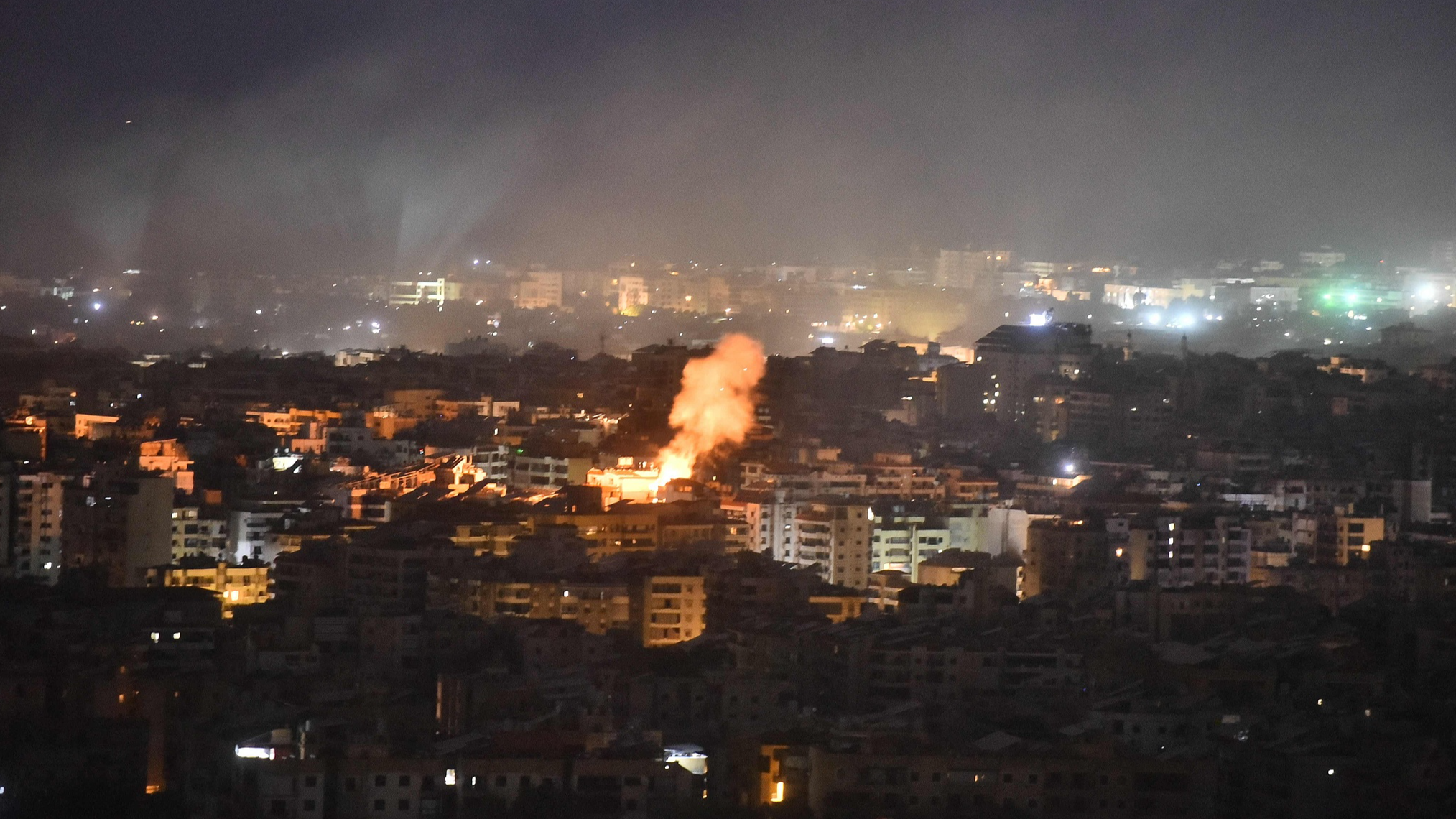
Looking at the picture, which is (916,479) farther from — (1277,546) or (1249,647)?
(1249,647)

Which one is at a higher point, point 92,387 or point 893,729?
point 92,387

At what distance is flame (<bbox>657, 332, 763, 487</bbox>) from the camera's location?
1983 centimetres

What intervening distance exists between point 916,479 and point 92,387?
28.2ft

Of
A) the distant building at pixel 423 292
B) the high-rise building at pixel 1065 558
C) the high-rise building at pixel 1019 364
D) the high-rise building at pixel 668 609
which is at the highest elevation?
the distant building at pixel 423 292

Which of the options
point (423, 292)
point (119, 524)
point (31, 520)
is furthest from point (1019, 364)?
point (423, 292)

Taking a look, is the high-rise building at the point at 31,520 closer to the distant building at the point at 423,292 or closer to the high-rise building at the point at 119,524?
the high-rise building at the point at 119,524

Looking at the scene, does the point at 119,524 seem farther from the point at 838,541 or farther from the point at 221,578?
the point at 838,541

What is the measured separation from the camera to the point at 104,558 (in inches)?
631

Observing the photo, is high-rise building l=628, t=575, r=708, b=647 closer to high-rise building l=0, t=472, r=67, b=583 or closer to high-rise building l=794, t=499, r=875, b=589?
high-rise building l=794, t=499, r=875, b=589

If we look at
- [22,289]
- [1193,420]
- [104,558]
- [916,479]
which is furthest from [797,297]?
[104,558]

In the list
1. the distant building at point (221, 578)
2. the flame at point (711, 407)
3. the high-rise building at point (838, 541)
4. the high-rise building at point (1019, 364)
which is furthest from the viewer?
the high-rise building at point (1019, 364)

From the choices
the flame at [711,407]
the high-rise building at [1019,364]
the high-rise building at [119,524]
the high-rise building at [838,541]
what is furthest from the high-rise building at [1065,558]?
the high-rise building at [1019,364]

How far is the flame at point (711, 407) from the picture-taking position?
65.1 ft

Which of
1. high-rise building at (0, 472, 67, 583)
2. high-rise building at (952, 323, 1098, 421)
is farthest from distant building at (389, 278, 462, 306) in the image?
high-rise building at (0, 472, 67, 583)
